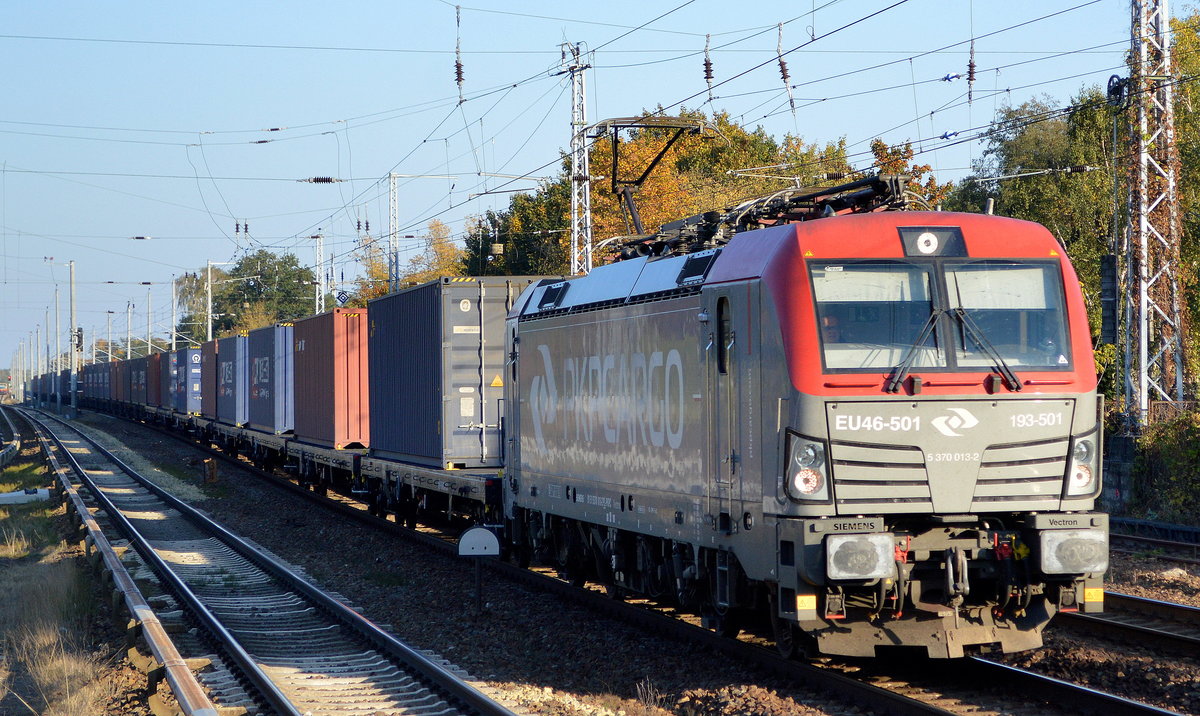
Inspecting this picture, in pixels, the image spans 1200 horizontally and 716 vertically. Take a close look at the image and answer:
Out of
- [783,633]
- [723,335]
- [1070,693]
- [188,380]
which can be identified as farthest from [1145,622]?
[188,380]

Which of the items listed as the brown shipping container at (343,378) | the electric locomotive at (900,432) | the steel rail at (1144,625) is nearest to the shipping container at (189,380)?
the brown shipping container at (343,378)

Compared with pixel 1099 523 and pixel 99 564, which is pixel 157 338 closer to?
pixel 99 564

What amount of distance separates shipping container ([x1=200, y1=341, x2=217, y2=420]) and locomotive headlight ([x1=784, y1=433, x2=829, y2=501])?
119ft

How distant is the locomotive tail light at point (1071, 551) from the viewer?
844 cm

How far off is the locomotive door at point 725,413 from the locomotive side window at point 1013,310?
161cm

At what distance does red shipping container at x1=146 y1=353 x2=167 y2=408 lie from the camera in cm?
5838

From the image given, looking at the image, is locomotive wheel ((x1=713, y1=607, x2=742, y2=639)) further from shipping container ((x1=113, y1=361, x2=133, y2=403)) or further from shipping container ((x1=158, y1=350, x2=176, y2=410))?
shipping container ((x1=113, y1=361, x2=133, y2=403))

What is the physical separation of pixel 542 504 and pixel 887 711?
6390 millimetres

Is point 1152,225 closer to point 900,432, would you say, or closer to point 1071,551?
point 1071,551

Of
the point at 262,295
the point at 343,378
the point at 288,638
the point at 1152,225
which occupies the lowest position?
the point at 288,638

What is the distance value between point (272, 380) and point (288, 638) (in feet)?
66.4

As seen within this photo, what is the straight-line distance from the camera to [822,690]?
895 cm

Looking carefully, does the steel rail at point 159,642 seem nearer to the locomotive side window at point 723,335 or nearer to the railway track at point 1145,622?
the locomotive side window at point 723,335

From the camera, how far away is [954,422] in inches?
334
